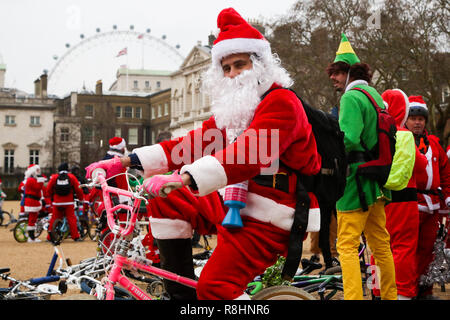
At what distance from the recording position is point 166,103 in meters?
73.6

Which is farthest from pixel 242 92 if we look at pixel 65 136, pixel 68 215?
pixel 65 136

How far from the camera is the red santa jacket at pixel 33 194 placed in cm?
1494

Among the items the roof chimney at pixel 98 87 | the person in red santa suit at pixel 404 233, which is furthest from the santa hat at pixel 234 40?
the roof chimney at pixel 98 87

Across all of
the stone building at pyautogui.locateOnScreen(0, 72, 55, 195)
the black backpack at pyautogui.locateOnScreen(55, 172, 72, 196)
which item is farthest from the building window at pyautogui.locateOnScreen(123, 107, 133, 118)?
the black backpack at pyautogui.locateOnScreen(55, 172, 72, 196)

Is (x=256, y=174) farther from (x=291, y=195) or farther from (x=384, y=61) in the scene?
(x=384, y=61)

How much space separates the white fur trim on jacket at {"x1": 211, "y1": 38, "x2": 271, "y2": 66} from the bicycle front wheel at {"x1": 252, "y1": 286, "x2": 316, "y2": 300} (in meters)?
1.39

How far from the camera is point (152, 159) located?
3580mm

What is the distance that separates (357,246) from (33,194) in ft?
41.8

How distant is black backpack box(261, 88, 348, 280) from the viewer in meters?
3.00

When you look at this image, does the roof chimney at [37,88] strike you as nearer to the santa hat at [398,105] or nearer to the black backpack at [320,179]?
the santa hat at [398,105]

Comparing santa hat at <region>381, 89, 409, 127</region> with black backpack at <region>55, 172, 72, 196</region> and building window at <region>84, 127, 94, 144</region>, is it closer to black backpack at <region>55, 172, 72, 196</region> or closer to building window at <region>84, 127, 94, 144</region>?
black backpack at <region>55, 172, 72, 196</region>

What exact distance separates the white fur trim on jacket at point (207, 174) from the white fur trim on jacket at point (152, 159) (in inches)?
31.8
